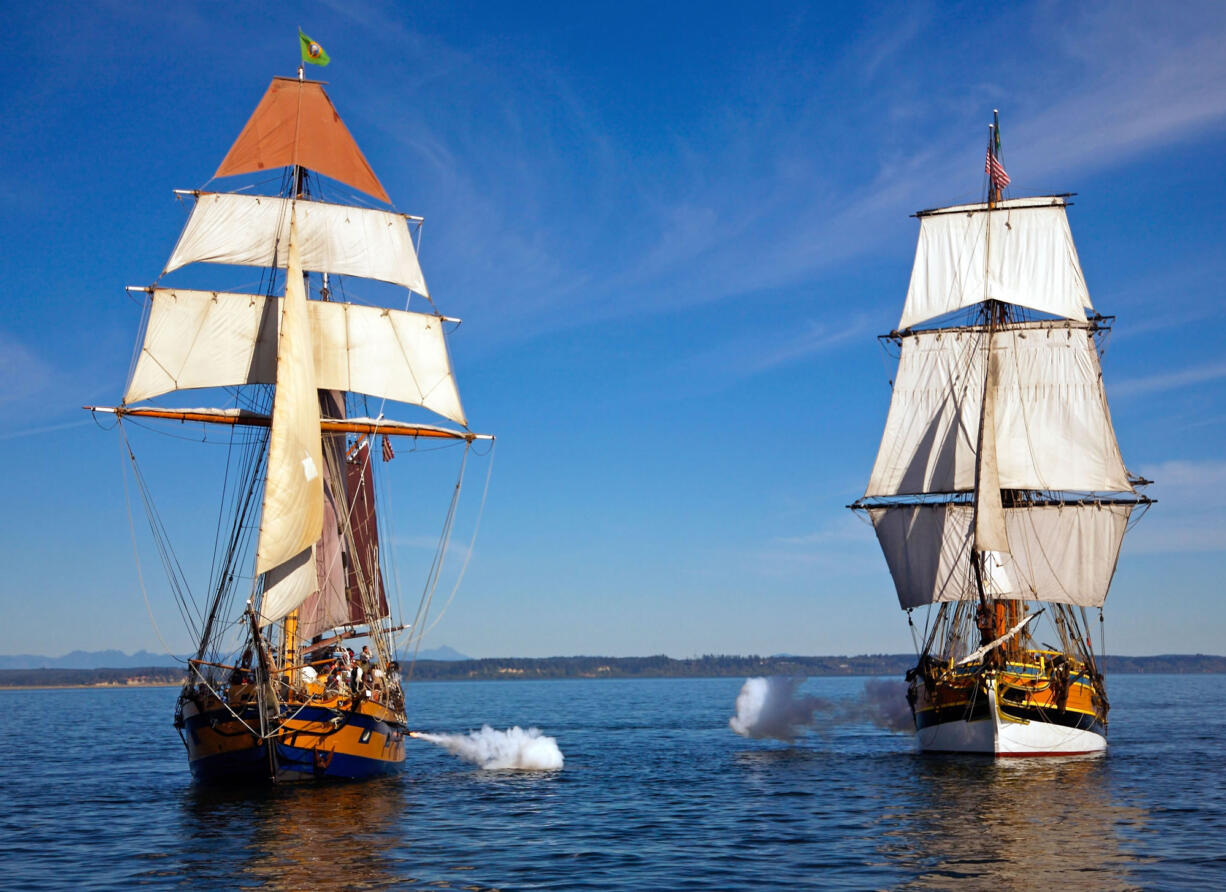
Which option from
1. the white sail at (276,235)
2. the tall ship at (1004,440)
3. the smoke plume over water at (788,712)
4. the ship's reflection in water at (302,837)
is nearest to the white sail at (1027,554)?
the tall ship at (1004,440)

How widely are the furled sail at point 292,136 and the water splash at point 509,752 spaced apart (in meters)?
26.1

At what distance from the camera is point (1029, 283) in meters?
63.7

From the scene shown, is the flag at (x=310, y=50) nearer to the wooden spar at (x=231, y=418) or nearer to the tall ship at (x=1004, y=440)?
the wooden spar at (x=231, y=418)

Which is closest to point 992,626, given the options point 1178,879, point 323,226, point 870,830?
point 870,830

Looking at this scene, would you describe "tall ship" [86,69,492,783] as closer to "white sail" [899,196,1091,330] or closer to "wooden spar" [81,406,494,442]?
"wooden spar" [81,406,494,442]

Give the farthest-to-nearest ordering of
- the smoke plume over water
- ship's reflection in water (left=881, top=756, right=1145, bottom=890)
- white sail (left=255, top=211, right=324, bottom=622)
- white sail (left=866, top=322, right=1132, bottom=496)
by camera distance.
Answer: the smoke plume over water, white sail (left=866, top=322, right=1132, bottom=496), white sail (left=255, top=211, right=324, bottom=622), ship's reflection in water (left=881, top=756, right=1145, bottom=890)

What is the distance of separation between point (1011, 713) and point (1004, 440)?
18.9 metres

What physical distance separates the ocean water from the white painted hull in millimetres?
687

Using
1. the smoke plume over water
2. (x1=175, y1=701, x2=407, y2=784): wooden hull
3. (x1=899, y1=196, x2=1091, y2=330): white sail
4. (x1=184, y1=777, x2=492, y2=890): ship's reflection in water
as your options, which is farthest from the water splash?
(x1=899, y1=196, x2=1091, y2=330): white sail

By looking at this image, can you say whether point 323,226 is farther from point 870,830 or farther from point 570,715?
point 570,715

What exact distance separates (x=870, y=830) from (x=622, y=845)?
6.83 meters

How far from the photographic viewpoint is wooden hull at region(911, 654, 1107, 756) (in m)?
47.5

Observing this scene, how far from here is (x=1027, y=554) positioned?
59.5m

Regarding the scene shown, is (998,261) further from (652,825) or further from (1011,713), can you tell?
(652,825)
